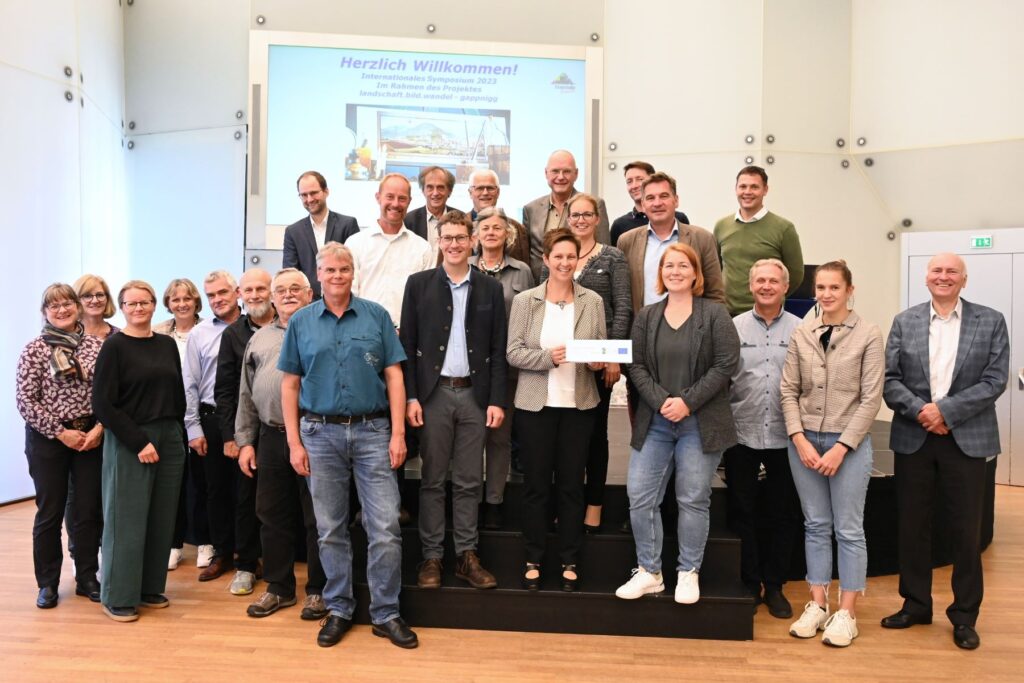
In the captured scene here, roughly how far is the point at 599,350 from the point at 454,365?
0.65 meters

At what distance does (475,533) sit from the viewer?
366 centimetres

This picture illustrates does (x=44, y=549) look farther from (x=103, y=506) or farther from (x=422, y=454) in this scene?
(x=422, y=454)

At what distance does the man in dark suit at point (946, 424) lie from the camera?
11.5 feet

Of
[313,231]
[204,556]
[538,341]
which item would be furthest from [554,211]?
[204,556]

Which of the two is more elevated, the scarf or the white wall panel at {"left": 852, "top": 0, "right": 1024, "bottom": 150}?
the white wall panel at {"left": 852, "top": 0, "right": 1024, "bottom": 150}

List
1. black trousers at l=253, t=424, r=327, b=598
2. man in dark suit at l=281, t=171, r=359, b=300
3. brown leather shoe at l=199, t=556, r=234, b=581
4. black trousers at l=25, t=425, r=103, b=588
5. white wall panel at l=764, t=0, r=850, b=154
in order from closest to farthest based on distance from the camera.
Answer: black trousers at l=253, t=424, r=327, b=598
black trousers at l=25, t=425, r=103, b=588
brown leather shoe at l=199, t=556, r=234, b=581
man in dark suit at l=281, t=171, r=359, b=300
white wall panel at l=764, t=0, r=850, b=154

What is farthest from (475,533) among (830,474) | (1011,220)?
(1011,220)

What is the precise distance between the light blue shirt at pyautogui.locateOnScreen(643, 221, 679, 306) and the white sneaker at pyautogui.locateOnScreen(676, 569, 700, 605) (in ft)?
4.15

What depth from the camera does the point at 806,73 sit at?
7168 millimetres

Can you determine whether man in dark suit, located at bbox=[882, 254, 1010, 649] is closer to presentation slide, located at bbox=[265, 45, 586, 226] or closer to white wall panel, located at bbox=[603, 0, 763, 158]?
white wall panel, located at bbox=[603, 0, 763, 158]

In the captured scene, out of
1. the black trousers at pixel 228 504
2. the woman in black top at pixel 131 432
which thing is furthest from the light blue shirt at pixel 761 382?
the woman in black top at pixel 131 432

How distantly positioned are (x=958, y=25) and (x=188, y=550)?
7.49 metres

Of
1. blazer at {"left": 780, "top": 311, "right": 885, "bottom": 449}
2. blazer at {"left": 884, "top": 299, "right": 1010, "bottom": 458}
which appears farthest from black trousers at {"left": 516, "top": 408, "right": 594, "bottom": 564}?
blazer at {"left": 884, "top": 299, "right": 1010, "bottom": 458}

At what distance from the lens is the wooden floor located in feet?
10.3
